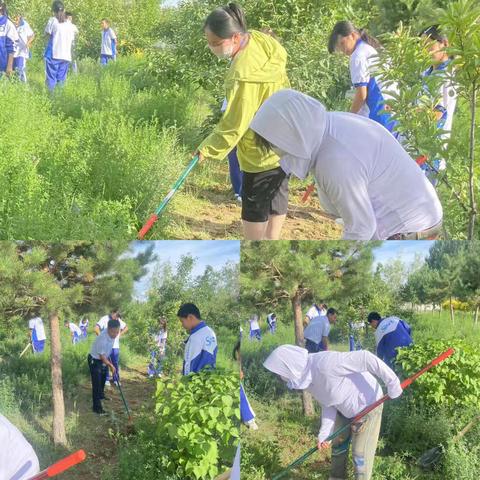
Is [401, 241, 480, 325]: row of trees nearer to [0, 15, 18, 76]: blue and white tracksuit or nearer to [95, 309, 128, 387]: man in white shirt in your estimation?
[95, 309, 128, 387]: man in white shirt

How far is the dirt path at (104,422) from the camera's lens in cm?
299

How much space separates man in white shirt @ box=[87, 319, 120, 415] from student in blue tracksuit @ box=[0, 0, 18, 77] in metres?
9.35

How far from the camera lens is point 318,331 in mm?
3102

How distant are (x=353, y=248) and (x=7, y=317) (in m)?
1.34

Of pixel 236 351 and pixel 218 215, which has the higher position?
pixel 236 351

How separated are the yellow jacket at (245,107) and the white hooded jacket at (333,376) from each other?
1347 millimetres

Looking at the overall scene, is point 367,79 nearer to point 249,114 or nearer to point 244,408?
point 249,114

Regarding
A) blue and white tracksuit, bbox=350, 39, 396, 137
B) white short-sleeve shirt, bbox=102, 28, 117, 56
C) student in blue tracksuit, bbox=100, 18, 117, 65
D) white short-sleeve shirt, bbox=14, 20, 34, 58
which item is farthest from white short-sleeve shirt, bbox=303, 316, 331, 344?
white short-sleeve shirt, bbox=102, 28, 117, 56

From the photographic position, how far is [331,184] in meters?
3.04

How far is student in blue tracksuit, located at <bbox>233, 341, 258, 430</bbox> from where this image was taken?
3.06 metres

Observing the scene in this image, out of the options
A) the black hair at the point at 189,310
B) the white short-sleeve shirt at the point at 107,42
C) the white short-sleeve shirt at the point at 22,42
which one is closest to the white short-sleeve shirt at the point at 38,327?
the black hair at the point at 189,310

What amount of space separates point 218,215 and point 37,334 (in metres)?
4.23

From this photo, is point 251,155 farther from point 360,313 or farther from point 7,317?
point 7,317

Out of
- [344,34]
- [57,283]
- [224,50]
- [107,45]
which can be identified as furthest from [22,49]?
[57,283]
